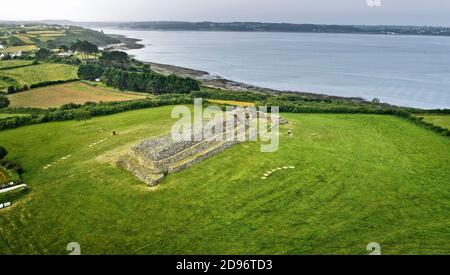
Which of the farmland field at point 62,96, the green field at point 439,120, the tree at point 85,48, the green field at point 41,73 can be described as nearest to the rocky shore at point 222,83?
the tree at point 85,48

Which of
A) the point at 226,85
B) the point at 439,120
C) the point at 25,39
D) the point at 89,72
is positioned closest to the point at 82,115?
the point at 89,72

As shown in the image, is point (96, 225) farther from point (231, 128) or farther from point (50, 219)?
point (231, 128)

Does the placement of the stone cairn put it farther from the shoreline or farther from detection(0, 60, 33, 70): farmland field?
detection(0, 60, 33, 70): farmland field

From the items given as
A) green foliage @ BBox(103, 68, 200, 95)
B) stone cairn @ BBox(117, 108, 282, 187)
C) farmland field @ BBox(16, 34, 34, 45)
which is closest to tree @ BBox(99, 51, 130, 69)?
green foliage @ BBox(103, 68, 200, 95)
